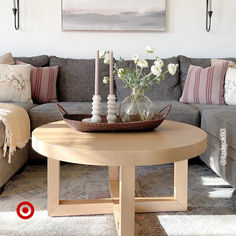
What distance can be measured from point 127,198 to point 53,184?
1.65 feet

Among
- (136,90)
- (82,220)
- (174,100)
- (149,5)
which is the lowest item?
(82,220)

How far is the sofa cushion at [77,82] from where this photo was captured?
9.96 ft

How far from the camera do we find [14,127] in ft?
6.57

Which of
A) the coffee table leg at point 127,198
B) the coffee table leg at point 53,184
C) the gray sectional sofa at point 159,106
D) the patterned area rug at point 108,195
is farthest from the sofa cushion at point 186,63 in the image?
the coffee table leg at point 127,198

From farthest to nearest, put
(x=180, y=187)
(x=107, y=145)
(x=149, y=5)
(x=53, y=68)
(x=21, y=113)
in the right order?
(x=149, y=5), (x=53, y=68), (x=21, y=113), (x=180, y=187), (x=107, y=145)

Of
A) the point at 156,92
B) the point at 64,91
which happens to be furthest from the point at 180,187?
the point at 64,91

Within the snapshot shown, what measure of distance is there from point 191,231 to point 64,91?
185cm

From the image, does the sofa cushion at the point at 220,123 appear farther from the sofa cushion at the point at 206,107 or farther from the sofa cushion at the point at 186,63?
the sofa cushion at the point at 186,63

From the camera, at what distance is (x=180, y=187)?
Result: 177cm

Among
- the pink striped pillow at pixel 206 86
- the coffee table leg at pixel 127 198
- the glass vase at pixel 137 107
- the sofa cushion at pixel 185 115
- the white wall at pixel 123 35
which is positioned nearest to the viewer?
the coffee table leg at pixel 127 198

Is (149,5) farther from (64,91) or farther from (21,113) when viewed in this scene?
(21,113)

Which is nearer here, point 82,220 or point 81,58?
point 82,220

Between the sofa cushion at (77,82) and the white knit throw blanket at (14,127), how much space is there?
2.47 ft

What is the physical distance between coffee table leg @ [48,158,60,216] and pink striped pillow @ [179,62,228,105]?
1.61m
